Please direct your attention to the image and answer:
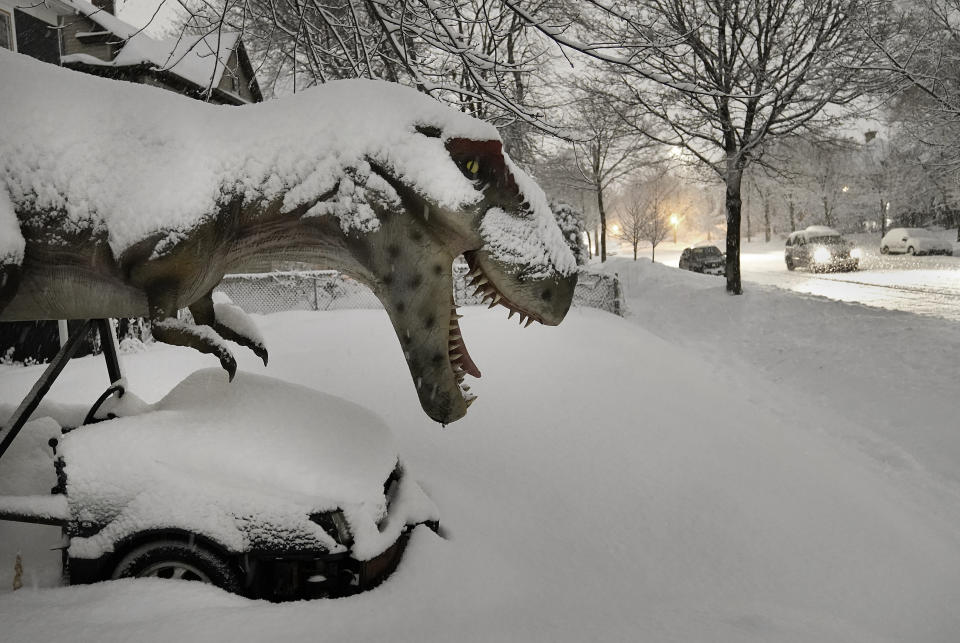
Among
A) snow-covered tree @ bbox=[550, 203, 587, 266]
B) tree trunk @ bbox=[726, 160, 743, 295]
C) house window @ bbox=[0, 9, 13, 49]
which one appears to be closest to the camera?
house window @ bbox=[0, 9, 13, 49]

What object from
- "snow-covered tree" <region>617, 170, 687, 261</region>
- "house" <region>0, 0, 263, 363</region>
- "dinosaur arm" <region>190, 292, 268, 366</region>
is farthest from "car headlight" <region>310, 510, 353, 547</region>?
"snow-covered tree" <region>617, 170, 687, 261</region>

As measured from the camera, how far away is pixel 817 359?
971 cm

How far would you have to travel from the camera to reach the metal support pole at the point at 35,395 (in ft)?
8.30

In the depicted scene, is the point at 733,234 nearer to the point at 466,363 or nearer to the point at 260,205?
the point at 466,363

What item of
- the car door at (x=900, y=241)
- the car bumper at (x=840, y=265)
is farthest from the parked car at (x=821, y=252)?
the car door at (x=900, y=241)

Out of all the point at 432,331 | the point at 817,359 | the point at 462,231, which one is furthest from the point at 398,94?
the point at 817,359

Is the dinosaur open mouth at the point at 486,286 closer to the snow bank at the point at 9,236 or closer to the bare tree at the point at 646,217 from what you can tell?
the snow bank at the point at 9,236

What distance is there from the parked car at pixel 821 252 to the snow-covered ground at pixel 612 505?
59.1 feet

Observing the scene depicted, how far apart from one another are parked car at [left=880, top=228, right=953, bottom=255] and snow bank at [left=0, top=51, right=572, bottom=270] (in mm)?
36858

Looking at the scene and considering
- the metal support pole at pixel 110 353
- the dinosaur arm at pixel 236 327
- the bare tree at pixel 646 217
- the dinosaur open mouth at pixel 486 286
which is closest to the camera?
the dinosaur open mouth at pixel 486 286

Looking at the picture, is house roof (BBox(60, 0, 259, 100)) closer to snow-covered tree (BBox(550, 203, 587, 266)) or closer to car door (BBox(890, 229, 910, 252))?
snow-covered tree (BBox(550, 203, 587, 266))

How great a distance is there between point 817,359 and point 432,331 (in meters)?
9.42

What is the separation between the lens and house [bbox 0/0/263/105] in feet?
31.4

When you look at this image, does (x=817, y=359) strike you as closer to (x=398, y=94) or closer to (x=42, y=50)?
(x=398, y=94)
